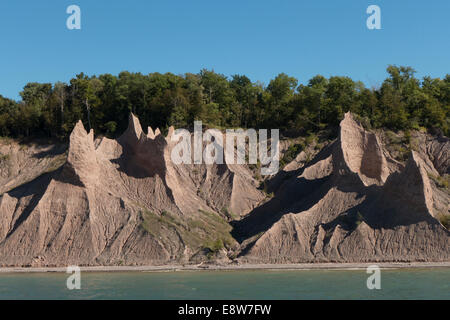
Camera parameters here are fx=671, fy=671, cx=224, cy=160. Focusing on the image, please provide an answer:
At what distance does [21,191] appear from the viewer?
54375 millimetres

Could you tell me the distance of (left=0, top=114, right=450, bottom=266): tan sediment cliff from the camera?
48.3m

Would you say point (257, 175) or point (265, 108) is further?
point (265, 108)

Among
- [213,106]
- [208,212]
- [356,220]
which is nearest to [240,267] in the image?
[208,212]

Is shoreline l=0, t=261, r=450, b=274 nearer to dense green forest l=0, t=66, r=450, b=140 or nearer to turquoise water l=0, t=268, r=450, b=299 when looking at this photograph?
turquoise water l=0, t=268, r=450, b=299

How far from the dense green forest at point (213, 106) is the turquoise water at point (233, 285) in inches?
1067

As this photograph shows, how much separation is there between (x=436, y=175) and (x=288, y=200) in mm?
14618

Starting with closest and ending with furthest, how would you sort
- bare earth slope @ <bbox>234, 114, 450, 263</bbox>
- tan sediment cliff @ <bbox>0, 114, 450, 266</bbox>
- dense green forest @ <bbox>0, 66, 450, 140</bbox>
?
bare earth slope @ <bbox>234, 114, 450, 263</bbox> → tan sediment cliff @ <bbox>0, 114, 450, 266</bbox> → dense green forest @ <bbox>0, 66, 450, 140</bbox>

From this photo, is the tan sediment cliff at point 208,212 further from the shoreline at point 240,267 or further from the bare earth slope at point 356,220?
the shoreline at point 240,267

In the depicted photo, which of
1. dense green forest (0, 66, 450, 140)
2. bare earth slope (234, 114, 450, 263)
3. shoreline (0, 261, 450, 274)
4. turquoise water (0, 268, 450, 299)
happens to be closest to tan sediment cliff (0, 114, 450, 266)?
bare earth slope (234, 114, 450, 263)

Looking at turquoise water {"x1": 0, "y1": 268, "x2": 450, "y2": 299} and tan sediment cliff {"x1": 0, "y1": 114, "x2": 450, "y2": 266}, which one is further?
tan sediment cliff {"x1": 0, "y1": 114, "x2": 450, "y2": 266}

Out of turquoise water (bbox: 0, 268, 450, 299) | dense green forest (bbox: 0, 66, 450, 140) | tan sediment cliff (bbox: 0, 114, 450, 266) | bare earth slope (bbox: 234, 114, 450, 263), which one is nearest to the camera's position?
turquoise water (bbox: 0, 268, 450, 299)

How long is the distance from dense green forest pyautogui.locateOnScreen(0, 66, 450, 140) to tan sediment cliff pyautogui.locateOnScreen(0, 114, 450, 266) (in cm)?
1219
